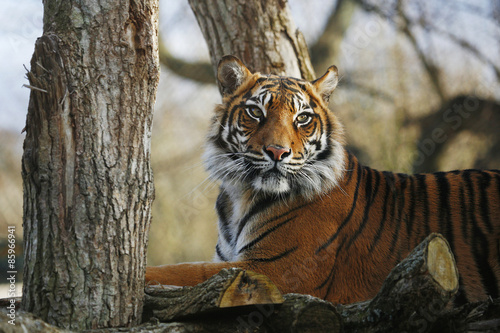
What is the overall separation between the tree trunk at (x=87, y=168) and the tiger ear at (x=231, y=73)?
83 cm

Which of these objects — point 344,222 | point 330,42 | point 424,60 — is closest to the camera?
point 344,222

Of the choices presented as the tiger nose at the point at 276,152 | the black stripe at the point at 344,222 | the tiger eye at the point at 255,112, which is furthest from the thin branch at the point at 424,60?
the tiger nose at the point at 276,152

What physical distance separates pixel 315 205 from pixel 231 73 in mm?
865

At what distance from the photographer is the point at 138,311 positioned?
1.80 m

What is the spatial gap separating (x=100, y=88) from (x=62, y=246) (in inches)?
22.7

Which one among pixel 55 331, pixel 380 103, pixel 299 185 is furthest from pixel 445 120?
pixel 55 331

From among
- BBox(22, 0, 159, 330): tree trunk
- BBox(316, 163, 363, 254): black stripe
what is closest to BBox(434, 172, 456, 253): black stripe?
BBox(316, 163, 363, 254): black stripe

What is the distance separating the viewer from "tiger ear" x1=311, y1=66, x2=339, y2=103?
2.67 m

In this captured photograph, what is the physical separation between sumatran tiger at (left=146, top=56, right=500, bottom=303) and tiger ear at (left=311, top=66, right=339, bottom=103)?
1cm

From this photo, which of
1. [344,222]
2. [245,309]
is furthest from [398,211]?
[245,309]

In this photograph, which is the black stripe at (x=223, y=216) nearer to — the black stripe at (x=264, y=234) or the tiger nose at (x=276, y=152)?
the black stripe at (x=264, y=234)

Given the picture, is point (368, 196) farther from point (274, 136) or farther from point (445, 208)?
point (274, 136)

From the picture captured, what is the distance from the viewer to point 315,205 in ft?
7.82

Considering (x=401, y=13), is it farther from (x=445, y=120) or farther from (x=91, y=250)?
(x=91, y=250)
